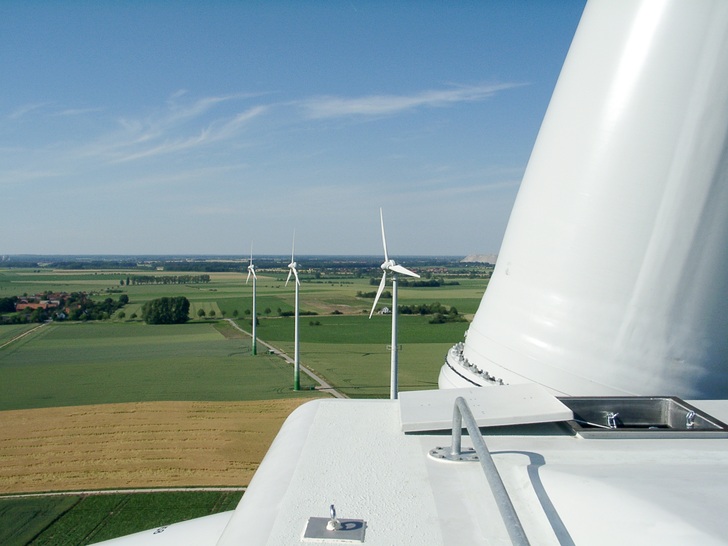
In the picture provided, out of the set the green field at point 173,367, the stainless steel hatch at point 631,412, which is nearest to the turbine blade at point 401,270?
the green field at point 173,367

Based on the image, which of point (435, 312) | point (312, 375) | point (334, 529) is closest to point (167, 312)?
point (435, 312)

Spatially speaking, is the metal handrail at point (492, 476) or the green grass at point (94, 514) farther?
the green grass at point (94, 514)

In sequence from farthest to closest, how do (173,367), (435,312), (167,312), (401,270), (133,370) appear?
1. (435,312)
2. (167,312)
3. (173,367)
4. (133,370)
5. (401,270)

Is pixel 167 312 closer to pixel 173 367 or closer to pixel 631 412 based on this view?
pixel 173 367

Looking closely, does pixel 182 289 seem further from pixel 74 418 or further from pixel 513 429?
pixel 513 429

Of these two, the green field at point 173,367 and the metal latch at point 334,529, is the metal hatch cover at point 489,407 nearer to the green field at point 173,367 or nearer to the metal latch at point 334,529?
the metal latch at point 334,529

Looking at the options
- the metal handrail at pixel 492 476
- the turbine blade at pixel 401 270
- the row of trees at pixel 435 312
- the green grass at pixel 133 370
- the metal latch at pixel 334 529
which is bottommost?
the green grass at pixel 133 370
